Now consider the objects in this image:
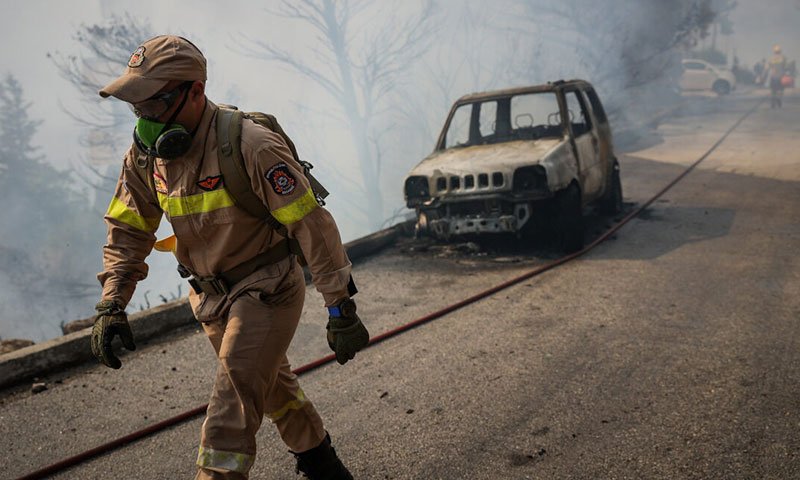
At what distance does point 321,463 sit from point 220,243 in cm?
103

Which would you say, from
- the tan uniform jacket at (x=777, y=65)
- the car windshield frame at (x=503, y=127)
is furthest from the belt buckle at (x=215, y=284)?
the tan uniform jacket at (x=777, y=65)

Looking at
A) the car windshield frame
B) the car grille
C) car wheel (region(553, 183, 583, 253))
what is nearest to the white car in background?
the car windshield frame

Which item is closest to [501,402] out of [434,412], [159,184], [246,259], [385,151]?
[434,412]

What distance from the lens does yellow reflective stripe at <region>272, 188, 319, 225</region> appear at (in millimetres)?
2672

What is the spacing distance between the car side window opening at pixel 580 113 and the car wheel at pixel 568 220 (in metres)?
1.24

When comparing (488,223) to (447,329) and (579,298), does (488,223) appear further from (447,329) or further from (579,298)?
(447,329)

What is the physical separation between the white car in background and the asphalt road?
32.6 meters

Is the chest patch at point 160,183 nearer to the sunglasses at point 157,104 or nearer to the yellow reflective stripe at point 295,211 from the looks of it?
the sunglasses at point 157,104

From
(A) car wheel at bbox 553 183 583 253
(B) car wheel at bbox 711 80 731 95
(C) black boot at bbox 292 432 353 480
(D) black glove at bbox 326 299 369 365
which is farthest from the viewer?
(B) car wheel at bbox 711 80 731 95

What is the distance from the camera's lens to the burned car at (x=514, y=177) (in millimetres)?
7695

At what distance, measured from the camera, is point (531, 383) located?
4422mm

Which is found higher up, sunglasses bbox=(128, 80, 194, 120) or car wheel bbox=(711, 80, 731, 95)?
sunglasses bbox=(128, 80, 194, 120)

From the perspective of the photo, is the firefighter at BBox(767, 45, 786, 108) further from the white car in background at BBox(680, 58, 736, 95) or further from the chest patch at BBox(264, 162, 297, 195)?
the chest patch at BBox(264, 162, 297, 195)

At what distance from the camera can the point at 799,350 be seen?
15.3 feet
